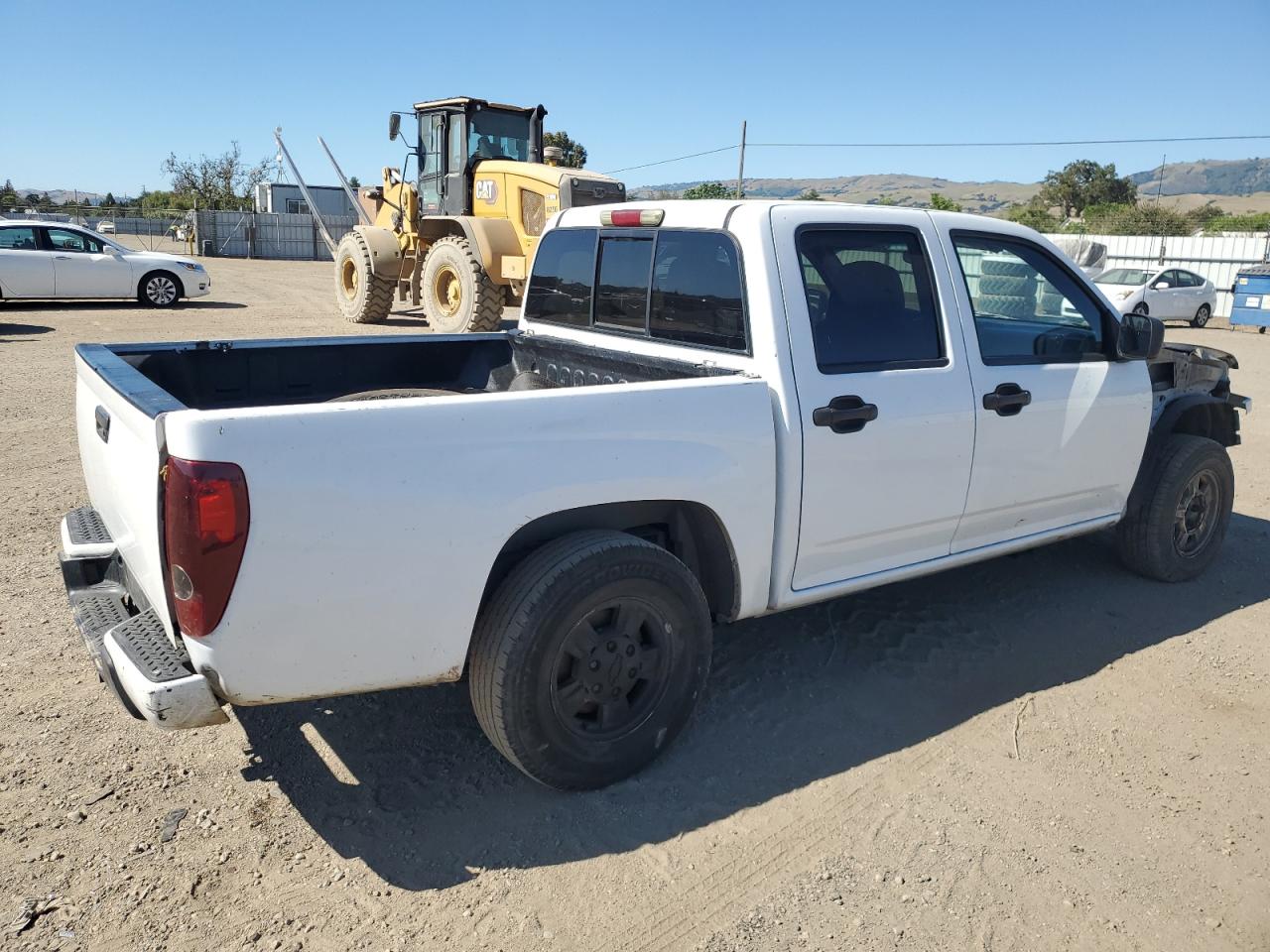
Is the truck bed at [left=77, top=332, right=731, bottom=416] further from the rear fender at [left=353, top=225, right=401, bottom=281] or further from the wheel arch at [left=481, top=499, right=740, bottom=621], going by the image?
the rear fender at [left=353, top=225, right=401, bottom=281]

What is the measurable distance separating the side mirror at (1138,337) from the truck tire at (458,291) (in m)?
9.61

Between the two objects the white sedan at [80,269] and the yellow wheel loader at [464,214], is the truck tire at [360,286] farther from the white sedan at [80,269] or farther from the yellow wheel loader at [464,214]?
the white sedan at [80,269]

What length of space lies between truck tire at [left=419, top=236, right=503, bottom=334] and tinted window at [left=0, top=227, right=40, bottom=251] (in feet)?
23.3

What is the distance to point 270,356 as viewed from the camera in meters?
4.34

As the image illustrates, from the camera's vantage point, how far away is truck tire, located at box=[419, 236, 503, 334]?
13180mm

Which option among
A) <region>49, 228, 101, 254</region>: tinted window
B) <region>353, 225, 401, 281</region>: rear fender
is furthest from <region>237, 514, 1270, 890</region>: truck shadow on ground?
<region>49, 228, 101, 254</region>: tinted window

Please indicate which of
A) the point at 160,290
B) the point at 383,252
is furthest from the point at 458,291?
the point at 160,290

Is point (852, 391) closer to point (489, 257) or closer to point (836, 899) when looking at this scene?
point (836, 899)

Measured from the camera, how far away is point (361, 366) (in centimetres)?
457

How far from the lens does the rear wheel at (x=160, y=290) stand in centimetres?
1766

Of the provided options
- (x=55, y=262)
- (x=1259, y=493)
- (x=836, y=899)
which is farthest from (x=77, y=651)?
(x=55, y=262)

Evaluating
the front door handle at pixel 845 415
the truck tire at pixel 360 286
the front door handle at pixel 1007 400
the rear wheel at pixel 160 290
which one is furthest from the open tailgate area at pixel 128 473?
the rear wheel at pixel 160 290

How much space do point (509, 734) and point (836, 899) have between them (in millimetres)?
1052

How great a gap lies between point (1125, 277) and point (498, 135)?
16245mm
